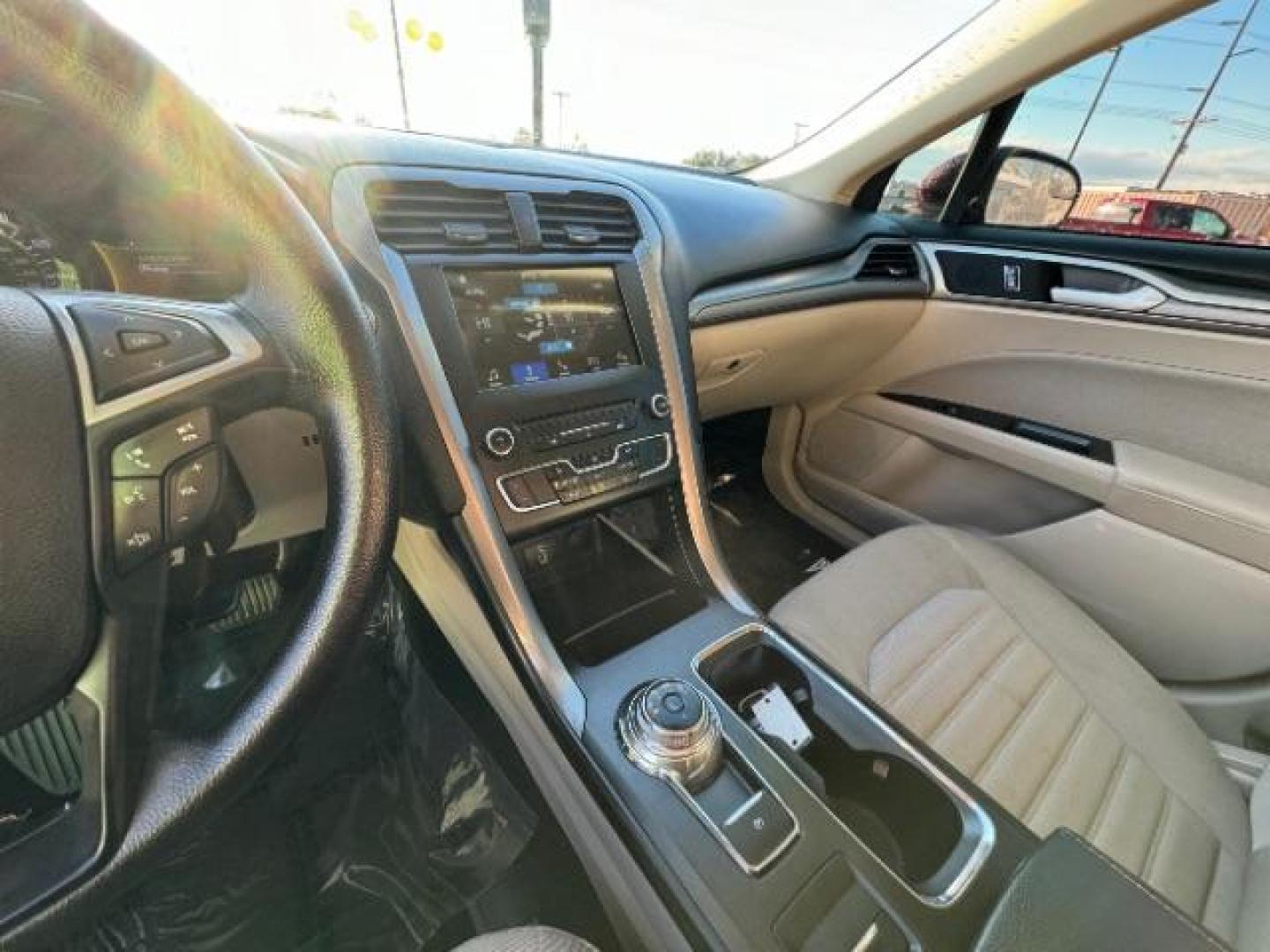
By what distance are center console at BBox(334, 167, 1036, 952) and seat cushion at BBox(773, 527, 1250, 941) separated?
16 cm

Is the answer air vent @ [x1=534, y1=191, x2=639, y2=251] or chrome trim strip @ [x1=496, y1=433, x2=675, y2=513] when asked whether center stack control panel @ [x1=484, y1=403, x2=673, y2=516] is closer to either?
chrome trim strip @ [x1=496, y1=433, x2=675, y2=513]

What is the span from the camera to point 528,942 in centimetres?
55

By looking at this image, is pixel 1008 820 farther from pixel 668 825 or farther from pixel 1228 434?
pixel 1228 434

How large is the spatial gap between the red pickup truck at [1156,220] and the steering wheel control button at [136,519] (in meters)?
1.89

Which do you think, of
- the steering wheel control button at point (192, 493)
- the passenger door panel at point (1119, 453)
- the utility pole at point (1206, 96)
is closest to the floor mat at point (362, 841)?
the steering wheel control button at point (192, 493)

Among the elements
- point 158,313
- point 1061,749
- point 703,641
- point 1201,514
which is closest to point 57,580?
point 158,313

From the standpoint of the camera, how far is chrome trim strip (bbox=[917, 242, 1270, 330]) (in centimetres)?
121

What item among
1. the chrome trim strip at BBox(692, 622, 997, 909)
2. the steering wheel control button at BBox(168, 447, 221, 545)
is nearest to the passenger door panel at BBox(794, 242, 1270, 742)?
the chrome trim strip at BBox(692, 622, 997, 909)

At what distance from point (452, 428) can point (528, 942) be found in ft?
1.72

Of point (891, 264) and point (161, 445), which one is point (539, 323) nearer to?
point (161, 445)

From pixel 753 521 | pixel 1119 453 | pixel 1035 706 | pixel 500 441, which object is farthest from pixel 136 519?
pixel 753 521

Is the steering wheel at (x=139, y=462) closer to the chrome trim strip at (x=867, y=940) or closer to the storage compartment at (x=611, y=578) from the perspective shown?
the storage compartment at (x=611, y=578)

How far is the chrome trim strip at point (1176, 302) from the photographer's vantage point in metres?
1.21

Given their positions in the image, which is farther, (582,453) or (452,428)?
(582,453)
